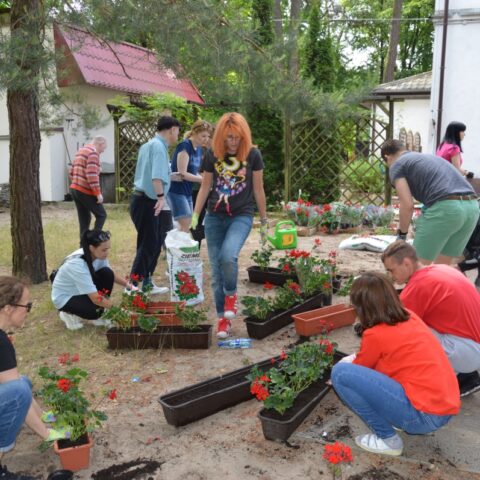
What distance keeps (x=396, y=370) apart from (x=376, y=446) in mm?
403

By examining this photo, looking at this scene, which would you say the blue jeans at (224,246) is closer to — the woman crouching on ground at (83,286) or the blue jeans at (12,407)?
the woman crouching on ground at (83,286)

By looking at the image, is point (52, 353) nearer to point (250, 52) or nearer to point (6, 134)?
point (250, 52)

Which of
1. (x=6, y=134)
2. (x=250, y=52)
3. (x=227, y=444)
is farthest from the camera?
(x=6, y=134)

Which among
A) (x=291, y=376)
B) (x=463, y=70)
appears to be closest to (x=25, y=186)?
(x=291, y=376)

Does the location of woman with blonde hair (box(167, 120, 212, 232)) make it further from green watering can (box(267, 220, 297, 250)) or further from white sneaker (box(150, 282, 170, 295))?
green watering can (box(267, 220, 297, 250))

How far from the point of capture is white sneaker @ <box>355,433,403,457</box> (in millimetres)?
2518

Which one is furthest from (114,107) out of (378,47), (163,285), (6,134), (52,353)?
(378,47)

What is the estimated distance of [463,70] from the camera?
10438 mm

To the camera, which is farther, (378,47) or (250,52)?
(378,47)

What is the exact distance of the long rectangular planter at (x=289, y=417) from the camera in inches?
103

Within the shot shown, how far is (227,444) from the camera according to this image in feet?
8.77

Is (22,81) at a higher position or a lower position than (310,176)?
higher

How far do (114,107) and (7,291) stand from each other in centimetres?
1116

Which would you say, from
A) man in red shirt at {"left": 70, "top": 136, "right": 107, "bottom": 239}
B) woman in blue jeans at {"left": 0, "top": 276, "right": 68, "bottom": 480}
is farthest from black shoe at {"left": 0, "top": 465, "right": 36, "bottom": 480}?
man in red shirt at {"left": 70, "top": 136, "right": 107, "bottom": 239}
